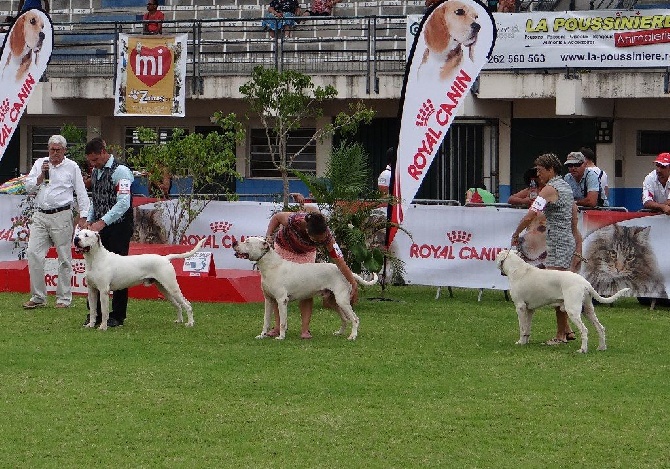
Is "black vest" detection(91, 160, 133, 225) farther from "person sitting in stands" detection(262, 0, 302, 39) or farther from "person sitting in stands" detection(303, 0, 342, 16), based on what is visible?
"person sitting in stands" detection(303, 0, 342, 16)

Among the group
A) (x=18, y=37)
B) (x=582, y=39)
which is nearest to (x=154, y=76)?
(x=18, y=37)

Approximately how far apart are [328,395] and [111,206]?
4.78 metres

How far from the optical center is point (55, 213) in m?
15.5

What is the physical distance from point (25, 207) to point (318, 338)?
7214mm

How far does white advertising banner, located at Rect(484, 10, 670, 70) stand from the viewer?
77.2ft

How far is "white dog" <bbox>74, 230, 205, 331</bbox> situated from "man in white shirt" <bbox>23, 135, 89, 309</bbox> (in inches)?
45.0

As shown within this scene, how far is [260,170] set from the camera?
101ft

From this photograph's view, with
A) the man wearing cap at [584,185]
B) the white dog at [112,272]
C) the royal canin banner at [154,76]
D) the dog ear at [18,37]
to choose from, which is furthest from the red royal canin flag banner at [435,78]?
the royal canin banner at [154,76]

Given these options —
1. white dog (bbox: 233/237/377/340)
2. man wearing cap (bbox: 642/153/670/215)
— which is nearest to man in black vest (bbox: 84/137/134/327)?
white dog (bbox: 233/237/377/340)

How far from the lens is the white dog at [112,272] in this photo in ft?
45.1

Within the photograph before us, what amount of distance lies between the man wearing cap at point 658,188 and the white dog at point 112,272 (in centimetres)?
588

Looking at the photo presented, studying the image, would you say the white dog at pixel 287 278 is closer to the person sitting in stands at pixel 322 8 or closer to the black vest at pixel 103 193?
the black vest at pixel 103 193

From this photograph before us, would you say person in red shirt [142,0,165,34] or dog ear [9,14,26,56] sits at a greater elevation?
person in red shirt [142,0,165,34]

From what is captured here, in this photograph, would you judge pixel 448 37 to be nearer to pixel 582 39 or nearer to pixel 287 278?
pixel 287 278
